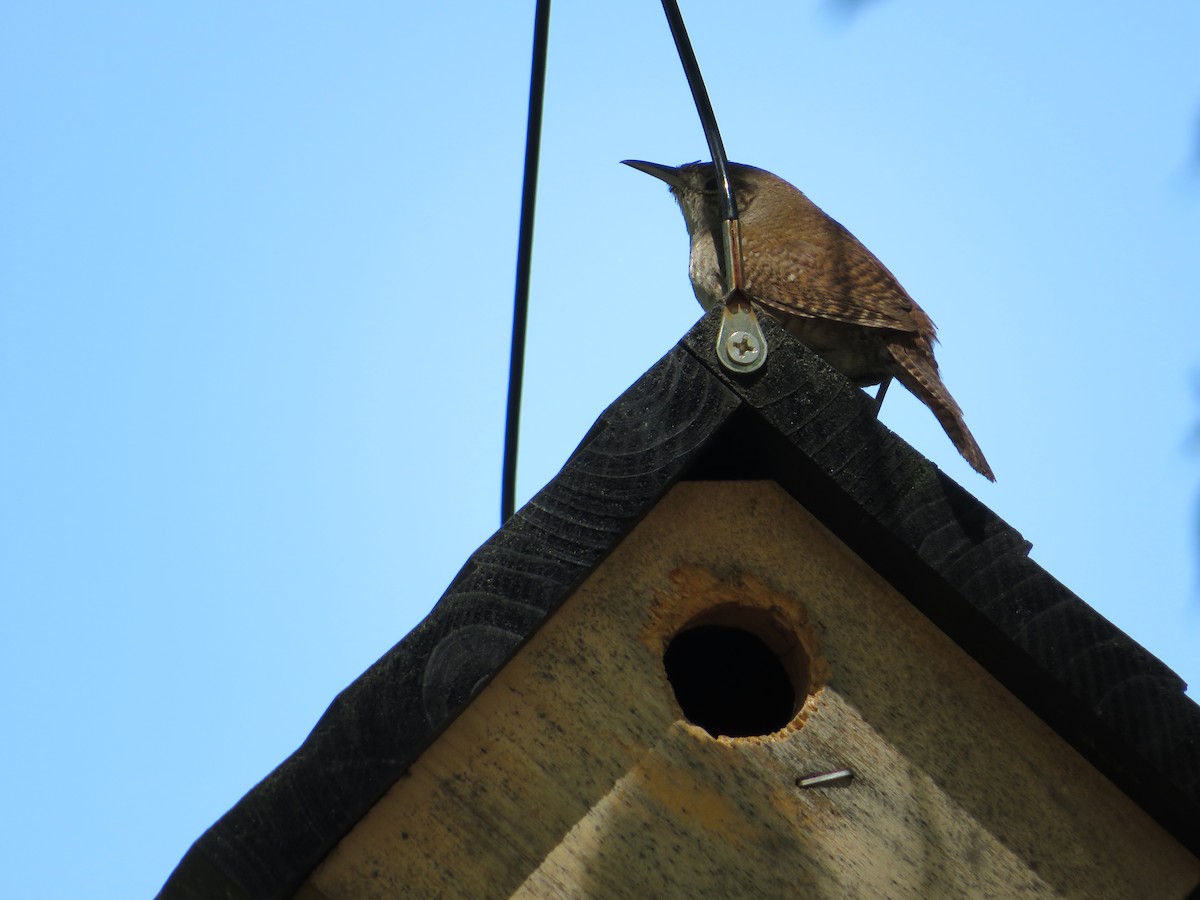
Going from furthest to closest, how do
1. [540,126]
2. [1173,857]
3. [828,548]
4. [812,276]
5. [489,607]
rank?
1. [812,276]
2. [540,126]
3. [828,548]
4. [1173,857]
5. [489,607]

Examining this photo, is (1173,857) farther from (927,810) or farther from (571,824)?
(571,824)

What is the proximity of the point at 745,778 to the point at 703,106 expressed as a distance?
3.30 feet

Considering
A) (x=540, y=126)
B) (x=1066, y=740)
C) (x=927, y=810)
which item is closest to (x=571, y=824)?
(x=927, y=810)

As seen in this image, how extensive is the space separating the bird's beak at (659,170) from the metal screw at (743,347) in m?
3.39

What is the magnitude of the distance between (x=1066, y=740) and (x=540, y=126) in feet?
4.47

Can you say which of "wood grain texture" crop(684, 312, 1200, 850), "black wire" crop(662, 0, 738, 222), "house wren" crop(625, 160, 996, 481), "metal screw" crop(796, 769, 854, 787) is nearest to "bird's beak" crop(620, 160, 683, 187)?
"house wren" crop(625, 160, 996, 481)

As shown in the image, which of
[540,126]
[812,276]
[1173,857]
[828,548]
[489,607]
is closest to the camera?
[489,607]

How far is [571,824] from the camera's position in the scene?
5.16ft

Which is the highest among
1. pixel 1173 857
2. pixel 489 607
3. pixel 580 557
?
pixel 1173 857

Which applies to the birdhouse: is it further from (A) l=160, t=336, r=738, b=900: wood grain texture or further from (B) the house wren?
(B) the house wren

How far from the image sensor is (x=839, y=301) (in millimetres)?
3285

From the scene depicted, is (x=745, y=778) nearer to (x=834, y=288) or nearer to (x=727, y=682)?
(x=727, y=682)

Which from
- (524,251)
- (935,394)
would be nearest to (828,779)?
(524,251)

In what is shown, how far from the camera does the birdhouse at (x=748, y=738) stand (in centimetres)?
153
